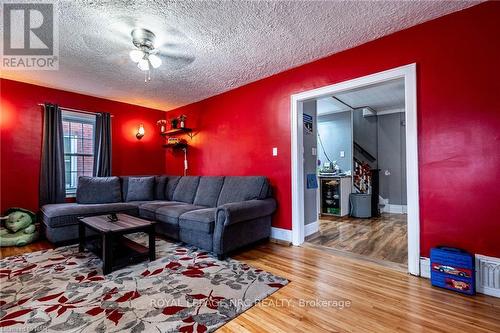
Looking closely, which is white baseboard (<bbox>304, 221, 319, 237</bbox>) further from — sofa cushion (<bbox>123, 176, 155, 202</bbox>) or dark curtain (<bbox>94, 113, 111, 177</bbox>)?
dark curtain (<bbox>94, 113, 111, 177</bbox>)

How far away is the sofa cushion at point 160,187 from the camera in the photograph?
185 inches

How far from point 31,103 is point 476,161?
5913mm

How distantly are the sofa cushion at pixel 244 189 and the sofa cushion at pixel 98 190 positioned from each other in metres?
2.04

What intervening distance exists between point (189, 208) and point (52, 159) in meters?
2.54

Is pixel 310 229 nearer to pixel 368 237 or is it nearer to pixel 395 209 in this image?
pixel 368 237

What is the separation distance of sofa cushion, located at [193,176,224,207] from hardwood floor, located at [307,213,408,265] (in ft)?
5.32

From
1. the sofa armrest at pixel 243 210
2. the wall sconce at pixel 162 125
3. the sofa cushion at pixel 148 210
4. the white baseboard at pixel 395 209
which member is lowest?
the white baseboard at pixel 395 209

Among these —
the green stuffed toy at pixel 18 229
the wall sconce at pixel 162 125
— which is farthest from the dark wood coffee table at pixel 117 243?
the wall sconce at pixel 162 125

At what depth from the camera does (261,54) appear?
2.90 metres

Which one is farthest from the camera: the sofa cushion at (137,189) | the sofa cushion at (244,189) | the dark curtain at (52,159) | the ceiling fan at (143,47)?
the sofa cushion at (137,189)

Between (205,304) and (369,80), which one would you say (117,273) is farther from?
(369,80)

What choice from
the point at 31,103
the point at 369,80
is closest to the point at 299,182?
the point at 369,80

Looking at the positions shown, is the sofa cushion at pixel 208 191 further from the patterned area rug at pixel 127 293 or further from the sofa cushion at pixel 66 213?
the sofa cushion at pixel 66 213

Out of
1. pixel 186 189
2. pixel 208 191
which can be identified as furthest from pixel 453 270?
pixel 186 189
